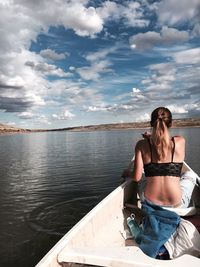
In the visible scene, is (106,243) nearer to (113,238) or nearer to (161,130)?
(113,238)

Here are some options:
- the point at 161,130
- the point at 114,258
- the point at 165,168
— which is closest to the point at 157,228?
the point at 165,168

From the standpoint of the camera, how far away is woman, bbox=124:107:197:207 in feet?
21.3

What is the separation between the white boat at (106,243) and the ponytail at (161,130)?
1.60 meters

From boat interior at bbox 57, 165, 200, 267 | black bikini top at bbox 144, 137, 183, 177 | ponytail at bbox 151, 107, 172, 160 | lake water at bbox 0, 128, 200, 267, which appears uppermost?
ponytail at bbox 151, 107, 172, 160

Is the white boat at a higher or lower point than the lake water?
higher

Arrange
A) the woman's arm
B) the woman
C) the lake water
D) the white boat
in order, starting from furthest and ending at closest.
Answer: the lake water, the woman's arm, the woman, the white boat

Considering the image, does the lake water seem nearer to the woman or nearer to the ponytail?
the woman

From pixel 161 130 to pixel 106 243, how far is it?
120 inches

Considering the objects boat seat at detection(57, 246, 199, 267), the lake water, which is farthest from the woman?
the lake water

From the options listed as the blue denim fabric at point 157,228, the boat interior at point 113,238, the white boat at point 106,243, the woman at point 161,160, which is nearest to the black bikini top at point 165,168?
the woman at point 161,160

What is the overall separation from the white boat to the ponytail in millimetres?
1604

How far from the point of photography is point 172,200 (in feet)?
22.4

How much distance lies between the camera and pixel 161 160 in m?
6.61

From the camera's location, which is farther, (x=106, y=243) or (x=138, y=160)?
(x=106, y=243)
